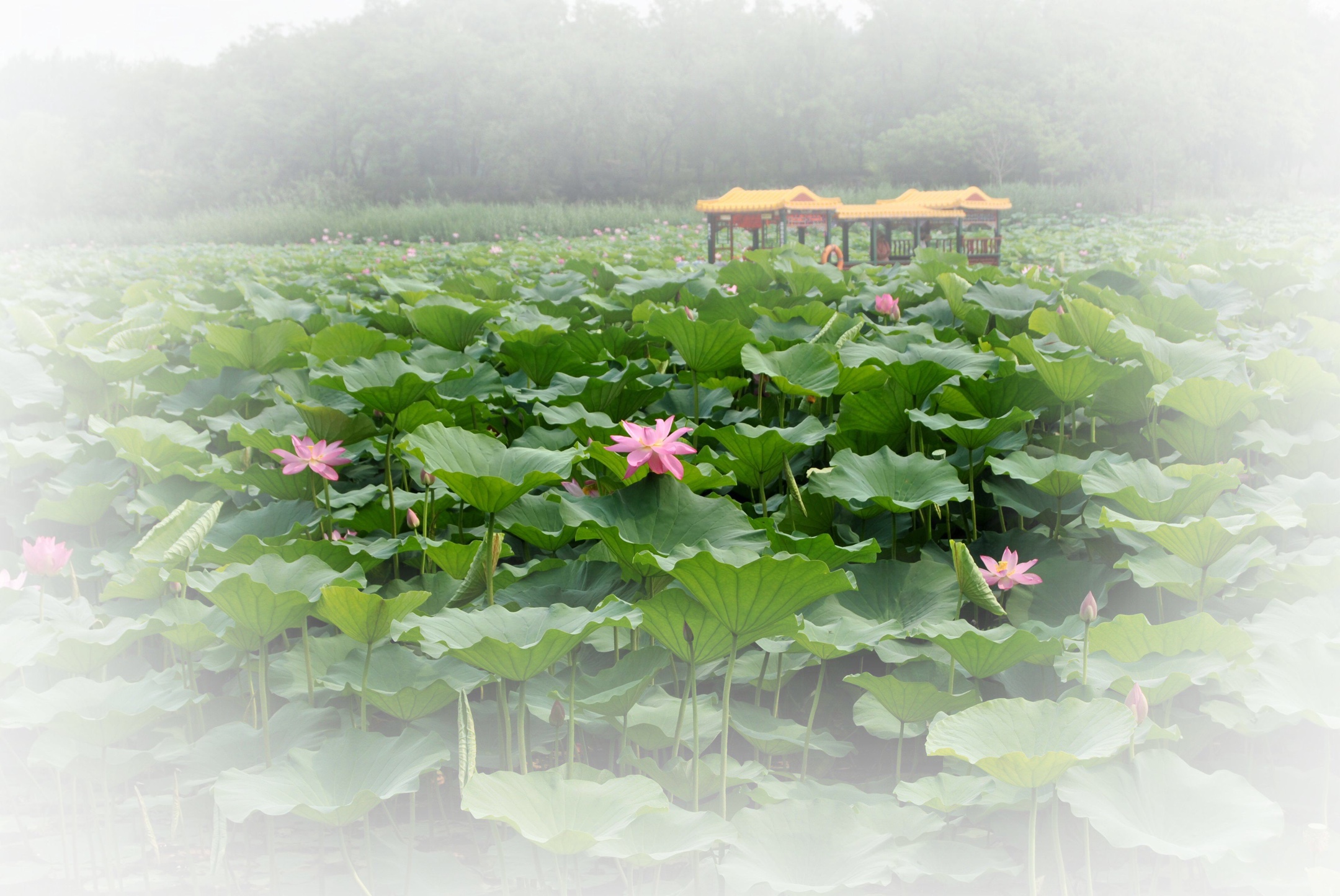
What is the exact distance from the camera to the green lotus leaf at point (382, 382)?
1.72 m

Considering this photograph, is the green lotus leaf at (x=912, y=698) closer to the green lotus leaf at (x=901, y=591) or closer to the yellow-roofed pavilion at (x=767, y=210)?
the green lotus leaf at (x=901, y=591)

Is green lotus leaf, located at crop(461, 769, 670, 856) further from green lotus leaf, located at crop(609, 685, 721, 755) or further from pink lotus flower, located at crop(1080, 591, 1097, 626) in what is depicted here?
pink lotus flower, located at crop(1080, 591, 1097, 626)

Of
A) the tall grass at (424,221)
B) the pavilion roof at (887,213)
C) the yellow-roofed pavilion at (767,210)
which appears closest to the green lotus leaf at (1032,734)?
the yellow-roofed pavilion at (767,210)

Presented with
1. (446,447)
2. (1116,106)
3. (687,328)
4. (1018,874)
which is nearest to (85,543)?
(446,447)

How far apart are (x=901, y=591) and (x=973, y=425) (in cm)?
37

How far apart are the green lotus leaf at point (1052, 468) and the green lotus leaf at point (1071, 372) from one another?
7.0 inches

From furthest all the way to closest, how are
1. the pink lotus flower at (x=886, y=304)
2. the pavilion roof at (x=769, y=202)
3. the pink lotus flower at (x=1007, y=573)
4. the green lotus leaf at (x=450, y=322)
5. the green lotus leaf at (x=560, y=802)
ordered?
1. the pavilion roof at (x=769, y=202)
2. the pink lotus flower at (x=886, y=304)
3. the green lotus leaf at (x=450, y=322)
4. the pink lotus flower at (x=1007, y=573)
5. the green lotus leaf at (x=560, y=802)

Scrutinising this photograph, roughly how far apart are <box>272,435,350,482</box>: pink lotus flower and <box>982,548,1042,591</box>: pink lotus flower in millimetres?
1201

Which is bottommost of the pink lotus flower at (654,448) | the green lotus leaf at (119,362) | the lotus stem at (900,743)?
the lotus stem at (900,743)

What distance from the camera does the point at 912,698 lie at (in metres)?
1.33

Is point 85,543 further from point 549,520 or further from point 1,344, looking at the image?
point 1,344

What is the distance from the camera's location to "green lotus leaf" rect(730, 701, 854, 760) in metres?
1.40

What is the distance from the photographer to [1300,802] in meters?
1.41

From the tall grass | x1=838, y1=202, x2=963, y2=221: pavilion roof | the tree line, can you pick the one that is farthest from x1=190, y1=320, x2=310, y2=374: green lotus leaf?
the tree line
